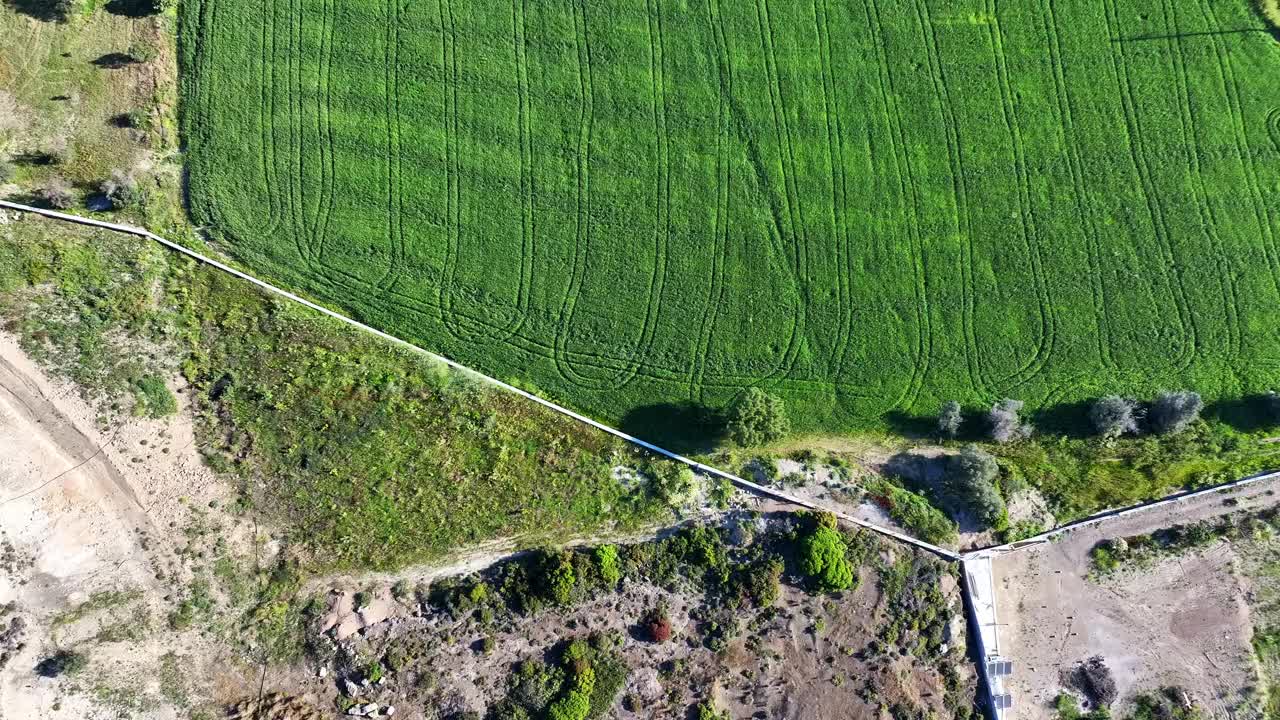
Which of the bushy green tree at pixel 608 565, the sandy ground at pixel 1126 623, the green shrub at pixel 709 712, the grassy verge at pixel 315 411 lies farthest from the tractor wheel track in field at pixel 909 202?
the green shrub at pixel 709 712

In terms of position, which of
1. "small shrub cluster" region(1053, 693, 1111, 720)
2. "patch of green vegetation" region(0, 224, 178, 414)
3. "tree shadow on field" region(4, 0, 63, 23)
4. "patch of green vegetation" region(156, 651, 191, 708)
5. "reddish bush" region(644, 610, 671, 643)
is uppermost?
"tree shadow on field" region(4, 0, 63, 23)

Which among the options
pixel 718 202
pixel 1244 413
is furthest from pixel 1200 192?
pixel 718 202

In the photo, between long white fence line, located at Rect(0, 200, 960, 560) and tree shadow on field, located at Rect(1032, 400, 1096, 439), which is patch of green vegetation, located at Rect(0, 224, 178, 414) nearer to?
long white fence line, located at Rect(0, 200, 960, 560)

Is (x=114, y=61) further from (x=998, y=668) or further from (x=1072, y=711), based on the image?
(x=1072, y=711)

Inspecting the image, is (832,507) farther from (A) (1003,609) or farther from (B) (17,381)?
(B) (17,381)

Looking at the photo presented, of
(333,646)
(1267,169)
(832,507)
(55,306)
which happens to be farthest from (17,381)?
(1267,169)

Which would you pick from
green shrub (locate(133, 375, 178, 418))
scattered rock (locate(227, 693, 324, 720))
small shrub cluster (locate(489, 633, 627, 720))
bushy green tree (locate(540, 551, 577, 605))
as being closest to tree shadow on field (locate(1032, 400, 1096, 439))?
small shrub cluster (locate(489, 633, 627, 720))
